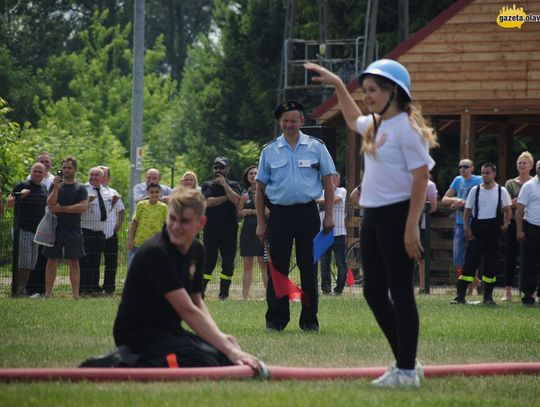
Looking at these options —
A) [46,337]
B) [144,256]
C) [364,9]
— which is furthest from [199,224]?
[364,9]

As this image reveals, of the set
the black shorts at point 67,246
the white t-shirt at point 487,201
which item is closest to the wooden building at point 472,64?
the white t-shirt at point 487,201

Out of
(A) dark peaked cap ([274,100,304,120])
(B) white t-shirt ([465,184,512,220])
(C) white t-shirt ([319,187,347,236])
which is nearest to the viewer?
(A) dark peaked cap ([274,100,304,120])

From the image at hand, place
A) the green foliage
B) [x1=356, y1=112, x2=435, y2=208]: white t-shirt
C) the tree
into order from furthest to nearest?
the tree, the green foliage, [x1=356, y1=112, x2=435, y2=208]: white t-shirt

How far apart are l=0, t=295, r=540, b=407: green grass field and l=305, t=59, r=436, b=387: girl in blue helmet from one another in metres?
0.40

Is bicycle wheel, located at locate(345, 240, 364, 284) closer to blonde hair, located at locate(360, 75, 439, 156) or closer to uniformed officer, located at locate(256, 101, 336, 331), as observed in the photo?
uniformed officer, located at locate(256, 101, 336, 331)

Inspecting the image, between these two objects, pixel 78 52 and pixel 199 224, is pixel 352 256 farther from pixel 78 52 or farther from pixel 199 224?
pixel 78 52

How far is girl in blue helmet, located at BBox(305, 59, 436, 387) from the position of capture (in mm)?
7500

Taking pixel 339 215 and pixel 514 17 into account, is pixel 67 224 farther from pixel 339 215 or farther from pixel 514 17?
pixel 514 17

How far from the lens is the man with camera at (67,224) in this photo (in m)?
17.1

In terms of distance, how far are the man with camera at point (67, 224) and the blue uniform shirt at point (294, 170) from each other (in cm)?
587

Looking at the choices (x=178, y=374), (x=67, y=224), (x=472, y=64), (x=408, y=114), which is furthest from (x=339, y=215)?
(x=178, y=374)

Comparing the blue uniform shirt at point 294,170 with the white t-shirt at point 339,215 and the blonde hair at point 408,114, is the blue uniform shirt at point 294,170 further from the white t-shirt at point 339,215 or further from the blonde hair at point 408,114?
the white t-shirt at point 339,215

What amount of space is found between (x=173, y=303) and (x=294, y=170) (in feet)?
15.1

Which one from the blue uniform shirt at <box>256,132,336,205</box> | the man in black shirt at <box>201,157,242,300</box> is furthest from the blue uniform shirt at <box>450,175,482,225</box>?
the blue uniform shirt at <box>256,132,336,205</box>
